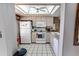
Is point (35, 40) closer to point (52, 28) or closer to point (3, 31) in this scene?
point (52, 28)

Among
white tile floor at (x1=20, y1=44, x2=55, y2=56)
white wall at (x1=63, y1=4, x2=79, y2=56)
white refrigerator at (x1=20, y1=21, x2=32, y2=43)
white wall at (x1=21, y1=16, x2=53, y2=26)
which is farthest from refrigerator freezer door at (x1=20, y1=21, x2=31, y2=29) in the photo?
white wall at (x1=63, y1=4, x2=79, y2=56)

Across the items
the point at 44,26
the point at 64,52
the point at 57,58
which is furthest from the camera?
the point at 44,26

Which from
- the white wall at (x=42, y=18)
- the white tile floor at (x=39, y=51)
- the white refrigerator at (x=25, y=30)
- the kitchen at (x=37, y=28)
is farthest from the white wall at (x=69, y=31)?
the white wall at (x=42, y=18)

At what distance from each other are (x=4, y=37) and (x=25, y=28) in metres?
4.07

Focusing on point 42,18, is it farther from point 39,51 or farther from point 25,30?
point 39,51

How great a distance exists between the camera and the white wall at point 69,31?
166 centimetres

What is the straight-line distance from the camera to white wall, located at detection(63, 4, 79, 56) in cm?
166

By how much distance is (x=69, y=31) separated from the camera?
5.69ft

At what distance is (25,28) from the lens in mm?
5766

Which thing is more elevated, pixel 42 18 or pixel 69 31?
pixel 42 18

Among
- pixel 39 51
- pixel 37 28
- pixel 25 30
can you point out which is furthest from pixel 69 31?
pixel 37 28

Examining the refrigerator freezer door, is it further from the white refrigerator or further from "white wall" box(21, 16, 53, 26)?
"white wall" box(21, 16, 53, 26)

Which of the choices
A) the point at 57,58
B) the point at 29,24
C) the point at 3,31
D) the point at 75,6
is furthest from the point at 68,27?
the point at 29,24

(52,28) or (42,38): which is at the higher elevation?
(52,28)
